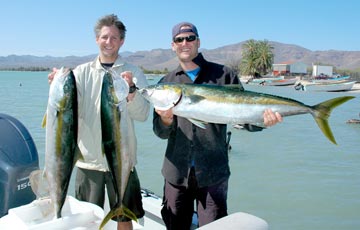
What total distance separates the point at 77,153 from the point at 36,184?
861 millimetres

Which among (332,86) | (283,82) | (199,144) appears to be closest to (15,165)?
(199,144)

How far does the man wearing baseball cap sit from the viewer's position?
381 cm

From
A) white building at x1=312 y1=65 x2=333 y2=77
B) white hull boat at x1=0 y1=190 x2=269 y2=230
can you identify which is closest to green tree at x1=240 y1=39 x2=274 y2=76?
white building at x1=312 y1=65 x2=333 y2=77

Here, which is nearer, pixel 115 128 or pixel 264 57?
pixel 115 128

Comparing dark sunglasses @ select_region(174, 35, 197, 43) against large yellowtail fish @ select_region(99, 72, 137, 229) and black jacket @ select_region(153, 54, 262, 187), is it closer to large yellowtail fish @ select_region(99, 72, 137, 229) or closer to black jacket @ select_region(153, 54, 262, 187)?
black jacket @ select_region(153, 54, 262, 187)

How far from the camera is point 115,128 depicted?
2994 mm

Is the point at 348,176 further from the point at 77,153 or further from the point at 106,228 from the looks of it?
the point at 77,153

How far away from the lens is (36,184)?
361 cm

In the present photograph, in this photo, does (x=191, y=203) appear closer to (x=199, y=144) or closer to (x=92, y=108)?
(x=199, y=144)

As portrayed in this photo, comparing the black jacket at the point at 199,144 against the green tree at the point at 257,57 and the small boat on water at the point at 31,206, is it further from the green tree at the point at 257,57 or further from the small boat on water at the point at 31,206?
the green tree at the point at 257,57

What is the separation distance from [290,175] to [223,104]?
9.90 meters

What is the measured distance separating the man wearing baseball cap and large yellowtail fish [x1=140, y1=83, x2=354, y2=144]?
28 centimetres

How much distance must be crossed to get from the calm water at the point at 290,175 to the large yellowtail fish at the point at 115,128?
622cm

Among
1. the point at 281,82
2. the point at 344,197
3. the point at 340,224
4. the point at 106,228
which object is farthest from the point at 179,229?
the point at 281,82
